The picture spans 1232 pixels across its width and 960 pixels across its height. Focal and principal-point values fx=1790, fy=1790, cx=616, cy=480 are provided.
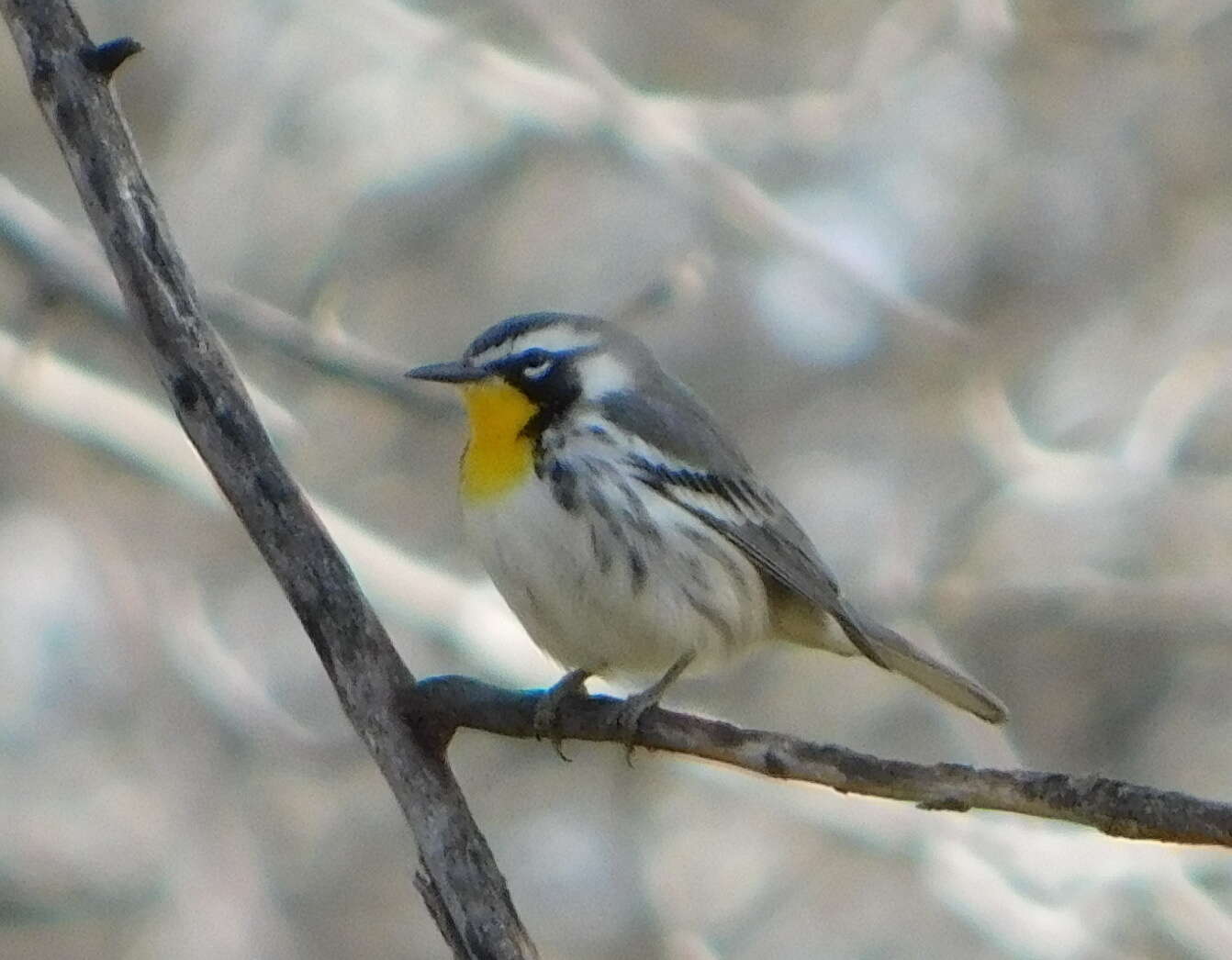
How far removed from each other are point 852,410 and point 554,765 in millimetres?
2492

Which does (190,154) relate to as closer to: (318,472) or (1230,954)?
(318,472)

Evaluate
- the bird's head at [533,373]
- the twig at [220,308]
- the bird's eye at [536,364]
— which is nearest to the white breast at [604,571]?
the bird's head at [533,373]

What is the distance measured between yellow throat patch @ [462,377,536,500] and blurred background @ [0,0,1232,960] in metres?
2.37

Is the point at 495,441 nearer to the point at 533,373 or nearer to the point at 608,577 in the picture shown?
the point at 533,373

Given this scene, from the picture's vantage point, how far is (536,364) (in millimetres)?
4441

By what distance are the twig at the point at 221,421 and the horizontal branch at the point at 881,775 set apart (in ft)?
0.32

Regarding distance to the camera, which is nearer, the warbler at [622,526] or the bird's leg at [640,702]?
the bird's leg at [640,702]

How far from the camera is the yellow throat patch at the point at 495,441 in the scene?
4.18 meters

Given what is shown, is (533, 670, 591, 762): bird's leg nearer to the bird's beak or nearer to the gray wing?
the gray wing

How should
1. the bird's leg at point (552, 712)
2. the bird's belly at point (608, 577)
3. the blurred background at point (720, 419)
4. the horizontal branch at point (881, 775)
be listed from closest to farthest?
the horizontal branch at point (881, 775) → the bird's leg at point (552, 712) → the bird's belly at point (608, 577) → the blurred background at point (720, 419)

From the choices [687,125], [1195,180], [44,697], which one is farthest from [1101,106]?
[44,697]

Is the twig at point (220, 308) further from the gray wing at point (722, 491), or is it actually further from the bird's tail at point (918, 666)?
the bird's tail at point (918, 666)

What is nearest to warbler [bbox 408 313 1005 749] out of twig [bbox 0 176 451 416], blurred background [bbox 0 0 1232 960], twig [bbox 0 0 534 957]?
twig [bbox 0 0 534 957]

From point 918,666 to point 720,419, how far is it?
2.60 meters
